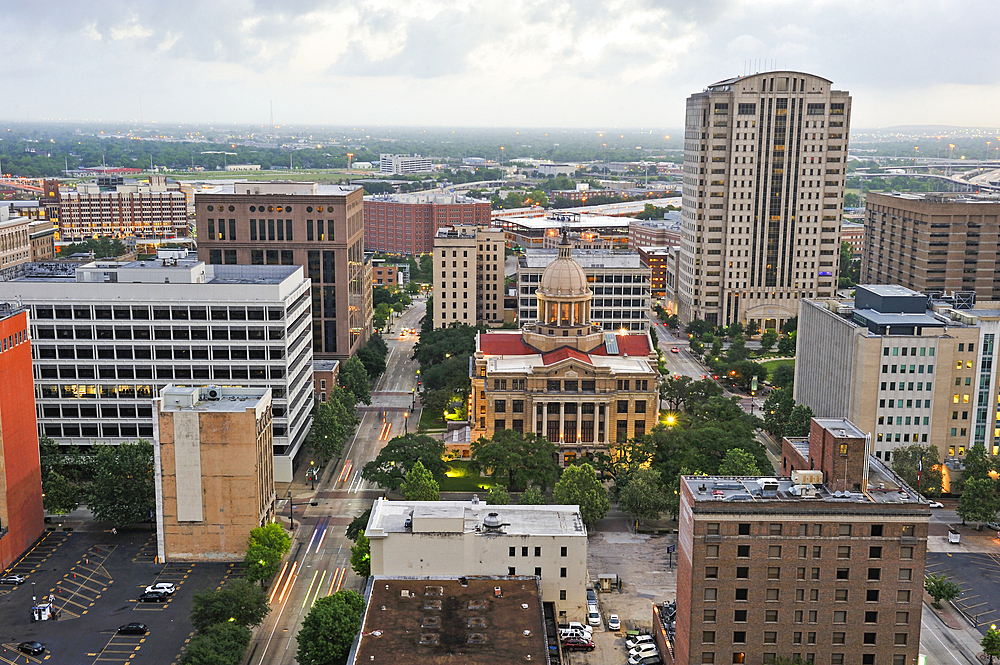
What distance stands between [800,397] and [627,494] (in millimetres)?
54777

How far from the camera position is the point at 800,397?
165250 mm

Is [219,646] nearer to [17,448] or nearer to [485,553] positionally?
[485,553]

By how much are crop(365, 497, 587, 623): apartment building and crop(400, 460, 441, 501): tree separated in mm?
18745

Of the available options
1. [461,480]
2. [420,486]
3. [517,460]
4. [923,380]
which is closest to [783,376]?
[923,380]

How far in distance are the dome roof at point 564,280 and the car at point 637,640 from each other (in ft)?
262

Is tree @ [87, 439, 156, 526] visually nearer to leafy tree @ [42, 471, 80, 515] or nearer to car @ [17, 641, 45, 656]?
leafy tree @ [42, 471, 80, 515]

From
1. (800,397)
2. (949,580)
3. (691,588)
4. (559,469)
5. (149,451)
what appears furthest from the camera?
(800,397)

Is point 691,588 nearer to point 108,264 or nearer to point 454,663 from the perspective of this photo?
point 454,663

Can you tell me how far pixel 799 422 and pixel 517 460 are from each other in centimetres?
5012

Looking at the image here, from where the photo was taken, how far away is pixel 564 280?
552 ft

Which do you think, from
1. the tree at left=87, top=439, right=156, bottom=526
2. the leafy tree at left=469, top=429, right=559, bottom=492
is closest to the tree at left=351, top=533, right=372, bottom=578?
the leafy tree at left=469, top=429, right=559, bottom=492

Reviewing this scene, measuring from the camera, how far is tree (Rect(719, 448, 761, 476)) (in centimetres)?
12588

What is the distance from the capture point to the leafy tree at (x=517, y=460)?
132875mm

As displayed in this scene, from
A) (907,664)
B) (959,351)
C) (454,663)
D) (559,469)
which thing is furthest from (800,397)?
(454,663)
